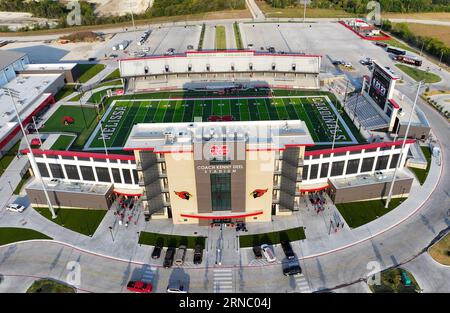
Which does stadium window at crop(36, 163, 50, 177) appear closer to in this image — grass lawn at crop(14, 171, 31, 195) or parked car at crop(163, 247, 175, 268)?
grass lawn at crop(14, 171, 31, 195)

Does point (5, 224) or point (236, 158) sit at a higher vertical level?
point (236, 158)

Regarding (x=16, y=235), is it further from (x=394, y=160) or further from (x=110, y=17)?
(x=110, y=17)

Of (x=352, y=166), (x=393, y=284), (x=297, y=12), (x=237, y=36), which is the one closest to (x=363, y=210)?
(x=352, y=166)

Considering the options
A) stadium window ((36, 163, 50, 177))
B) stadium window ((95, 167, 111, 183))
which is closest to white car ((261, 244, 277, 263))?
stadium window ((95, 167, 111, 183))

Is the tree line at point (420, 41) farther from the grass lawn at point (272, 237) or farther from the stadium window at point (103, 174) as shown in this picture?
the stadium window at point (103, 174)
